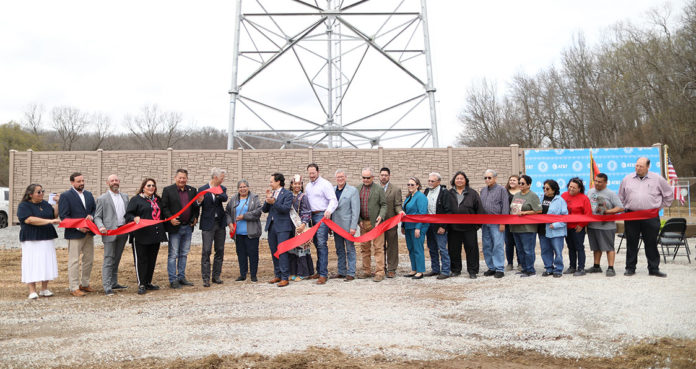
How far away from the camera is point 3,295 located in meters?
7.77

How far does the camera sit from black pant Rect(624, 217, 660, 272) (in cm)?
781

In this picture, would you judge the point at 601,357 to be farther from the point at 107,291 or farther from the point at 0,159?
the point at 0,159

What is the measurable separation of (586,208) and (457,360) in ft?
17.3

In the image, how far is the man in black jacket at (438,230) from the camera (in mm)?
8516

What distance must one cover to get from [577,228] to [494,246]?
53.6 inches

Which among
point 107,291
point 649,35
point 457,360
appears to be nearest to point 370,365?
point 457,360

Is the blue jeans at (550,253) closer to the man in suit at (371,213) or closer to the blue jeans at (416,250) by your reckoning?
the blue jeans at (416,250)

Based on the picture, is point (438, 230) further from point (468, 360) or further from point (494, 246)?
point (468, 360)

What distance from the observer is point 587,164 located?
19500mm

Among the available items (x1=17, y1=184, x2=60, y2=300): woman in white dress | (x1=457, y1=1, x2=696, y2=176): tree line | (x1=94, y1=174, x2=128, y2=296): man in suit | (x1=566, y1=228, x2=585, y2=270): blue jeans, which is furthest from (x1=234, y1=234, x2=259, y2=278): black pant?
(x1=457, y1=1, x2=696, y2=176): tree line

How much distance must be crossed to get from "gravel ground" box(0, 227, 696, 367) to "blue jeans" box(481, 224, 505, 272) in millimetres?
501

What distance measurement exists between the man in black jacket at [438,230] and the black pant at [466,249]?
0.63ft


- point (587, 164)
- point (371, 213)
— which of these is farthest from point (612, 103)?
point (371, 213)

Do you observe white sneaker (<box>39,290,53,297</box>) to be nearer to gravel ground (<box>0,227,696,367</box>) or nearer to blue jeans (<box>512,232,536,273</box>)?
gravel ground (<box>0,227,696,367</box>)
